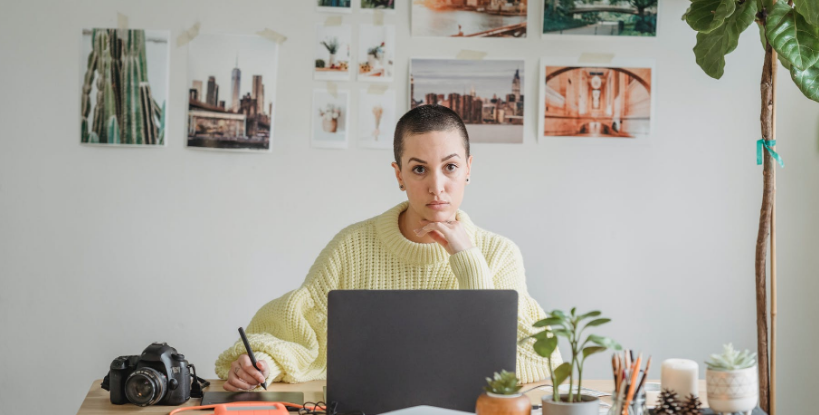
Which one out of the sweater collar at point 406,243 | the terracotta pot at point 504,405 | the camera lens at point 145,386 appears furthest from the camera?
the sweater collar at point 406,243

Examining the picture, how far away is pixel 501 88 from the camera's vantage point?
96.8 inches

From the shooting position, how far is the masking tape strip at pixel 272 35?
2428 millimetres

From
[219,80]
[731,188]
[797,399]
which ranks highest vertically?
[219,80]

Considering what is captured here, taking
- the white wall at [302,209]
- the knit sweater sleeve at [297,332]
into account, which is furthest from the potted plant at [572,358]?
the white wall at [302,209]

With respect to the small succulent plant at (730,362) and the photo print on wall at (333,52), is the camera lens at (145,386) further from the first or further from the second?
the photo print on wall at (333,52)

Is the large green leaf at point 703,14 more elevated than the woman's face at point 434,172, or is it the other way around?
the large green leaf at point 703,14

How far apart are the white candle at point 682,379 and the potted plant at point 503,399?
0.24 metres

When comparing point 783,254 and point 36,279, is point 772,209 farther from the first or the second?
point 36,279

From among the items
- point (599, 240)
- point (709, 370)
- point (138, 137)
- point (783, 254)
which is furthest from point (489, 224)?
point (709, 370)

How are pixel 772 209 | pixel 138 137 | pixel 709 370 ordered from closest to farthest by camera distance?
1. pixel 709 370
2. pixel 772 209
3. pixel 138 137

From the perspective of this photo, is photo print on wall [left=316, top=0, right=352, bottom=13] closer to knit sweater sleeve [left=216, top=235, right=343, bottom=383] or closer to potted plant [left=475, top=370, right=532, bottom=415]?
knit sweater sleeve [left=216, top=235, right=343, bottom=383]

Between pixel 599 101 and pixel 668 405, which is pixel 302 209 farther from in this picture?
pixel 668 405

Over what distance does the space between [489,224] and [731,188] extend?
2.69 feet

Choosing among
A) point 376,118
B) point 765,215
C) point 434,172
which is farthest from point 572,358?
point 376,118
